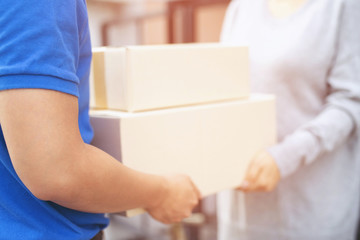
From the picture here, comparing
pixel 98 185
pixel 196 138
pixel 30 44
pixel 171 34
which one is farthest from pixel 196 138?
pixel 171 34

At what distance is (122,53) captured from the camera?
521mm

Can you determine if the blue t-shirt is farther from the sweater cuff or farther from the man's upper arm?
the sweater cuff

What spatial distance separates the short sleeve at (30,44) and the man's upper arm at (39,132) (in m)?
0.01

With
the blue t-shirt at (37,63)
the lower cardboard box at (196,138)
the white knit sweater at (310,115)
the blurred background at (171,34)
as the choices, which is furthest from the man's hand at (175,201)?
the blurred background at (171,34)

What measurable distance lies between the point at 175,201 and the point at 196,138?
116 mm

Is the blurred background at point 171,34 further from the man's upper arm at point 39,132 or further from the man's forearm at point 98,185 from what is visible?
the man's upper arm at point 39,132

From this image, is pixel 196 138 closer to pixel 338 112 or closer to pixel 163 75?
pixel 163 75

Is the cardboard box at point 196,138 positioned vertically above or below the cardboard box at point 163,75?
below

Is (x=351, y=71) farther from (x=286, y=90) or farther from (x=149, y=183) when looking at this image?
(x=149, y=183)

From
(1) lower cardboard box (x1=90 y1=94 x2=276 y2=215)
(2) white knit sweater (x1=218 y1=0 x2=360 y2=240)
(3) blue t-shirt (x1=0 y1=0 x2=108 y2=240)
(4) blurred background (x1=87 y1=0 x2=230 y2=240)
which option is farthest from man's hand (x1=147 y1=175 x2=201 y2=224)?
(4) blurred background (x1=87 y1=0 x2=230 y2=240)

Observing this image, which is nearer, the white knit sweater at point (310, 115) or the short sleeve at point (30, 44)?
the short sleeve at point (30, 44)

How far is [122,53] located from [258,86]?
446 mm

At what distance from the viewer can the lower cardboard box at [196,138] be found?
0.52 meters

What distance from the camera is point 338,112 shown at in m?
0.78
